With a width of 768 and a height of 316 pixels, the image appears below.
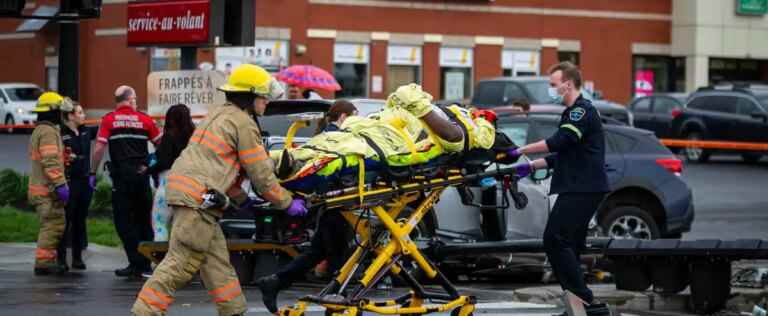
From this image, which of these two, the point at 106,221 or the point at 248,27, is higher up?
the point at 248,27

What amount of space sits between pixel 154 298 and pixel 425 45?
37.7 metres

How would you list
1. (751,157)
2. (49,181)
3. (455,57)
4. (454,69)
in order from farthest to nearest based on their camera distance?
(454,69), (455,57), (751,157), (49,181)

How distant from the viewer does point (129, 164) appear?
46.2ft

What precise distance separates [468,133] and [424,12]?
37135 mm

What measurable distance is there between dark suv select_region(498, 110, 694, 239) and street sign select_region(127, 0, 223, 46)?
11.5 feet

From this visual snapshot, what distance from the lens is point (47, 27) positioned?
48.0 m

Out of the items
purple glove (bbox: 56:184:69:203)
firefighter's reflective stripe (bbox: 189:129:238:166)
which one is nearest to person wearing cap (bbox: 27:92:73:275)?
purple glove (bbox: 56:184:69:203)

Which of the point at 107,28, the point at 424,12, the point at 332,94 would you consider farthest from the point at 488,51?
the point at 107,28

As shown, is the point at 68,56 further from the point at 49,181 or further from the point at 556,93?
the point at 556,93

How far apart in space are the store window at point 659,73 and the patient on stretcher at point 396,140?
41.8 m

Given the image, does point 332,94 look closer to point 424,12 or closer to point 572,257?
point 424,12

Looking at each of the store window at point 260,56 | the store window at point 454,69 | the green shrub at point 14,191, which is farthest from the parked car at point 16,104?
the green shrub at point 14,191

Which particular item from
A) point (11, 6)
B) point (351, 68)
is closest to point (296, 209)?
point (11, 6)

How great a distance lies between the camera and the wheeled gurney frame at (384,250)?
920 centimetres
